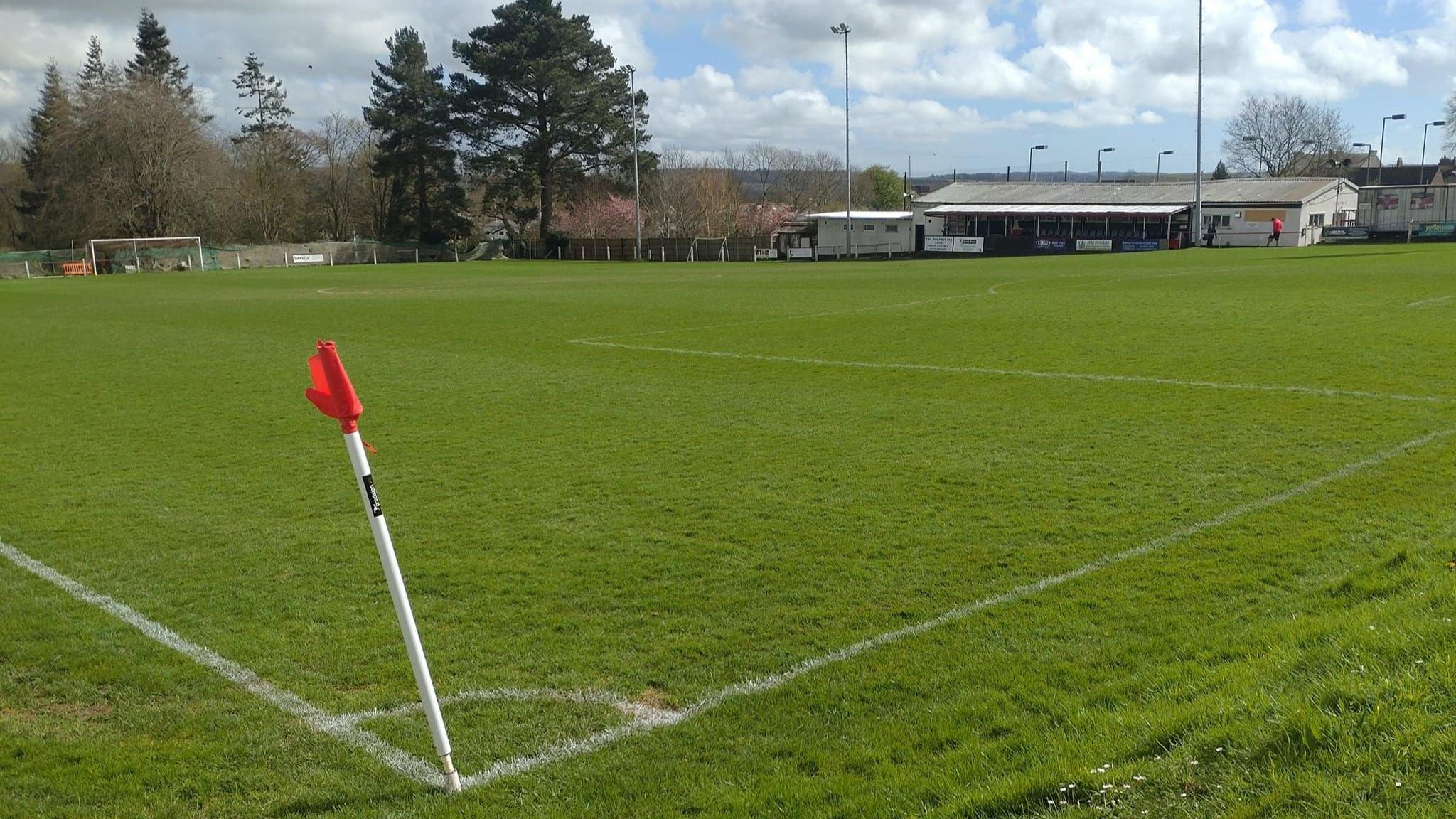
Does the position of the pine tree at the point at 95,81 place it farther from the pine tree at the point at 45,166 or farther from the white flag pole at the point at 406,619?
the white flag pole at the point at 406,619

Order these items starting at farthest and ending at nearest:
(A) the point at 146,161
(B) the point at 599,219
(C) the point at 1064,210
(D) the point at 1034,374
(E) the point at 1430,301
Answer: (B) the point at 599,219, (C) the point at 1064,210, (A) the point at 146,161, (E) the point at 1430,301, (D) the point at 1034,374

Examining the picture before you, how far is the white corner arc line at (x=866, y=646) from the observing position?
15.8ft

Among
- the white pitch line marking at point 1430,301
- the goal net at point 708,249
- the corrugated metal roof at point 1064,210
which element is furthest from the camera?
the goal net at point 708,249

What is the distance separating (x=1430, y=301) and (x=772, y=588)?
21372mm

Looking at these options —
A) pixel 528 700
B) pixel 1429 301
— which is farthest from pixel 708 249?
pixel 528 700

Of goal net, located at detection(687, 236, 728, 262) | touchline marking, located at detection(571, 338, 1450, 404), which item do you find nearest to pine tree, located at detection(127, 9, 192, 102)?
goal net, located at detection(687, 236, 728, 262)

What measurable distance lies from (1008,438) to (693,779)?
747 centimetres

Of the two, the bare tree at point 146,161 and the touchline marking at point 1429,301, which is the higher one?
the bare tree at point 146,161

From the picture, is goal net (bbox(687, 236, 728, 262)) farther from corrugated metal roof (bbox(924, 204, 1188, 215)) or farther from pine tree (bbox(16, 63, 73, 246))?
pine tree (bbox(16, 63, 73, 246))

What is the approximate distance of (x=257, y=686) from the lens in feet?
18.9

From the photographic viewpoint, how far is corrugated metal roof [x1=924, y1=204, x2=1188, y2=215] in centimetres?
7038

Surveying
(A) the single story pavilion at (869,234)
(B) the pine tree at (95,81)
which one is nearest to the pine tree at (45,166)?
(B) the pine tree at (95,81)

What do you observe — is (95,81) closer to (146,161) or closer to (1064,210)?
(146,161)

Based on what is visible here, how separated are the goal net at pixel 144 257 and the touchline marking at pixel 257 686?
69.0 meters
